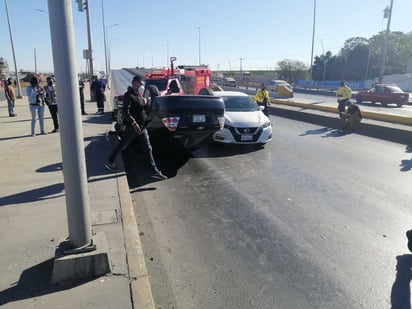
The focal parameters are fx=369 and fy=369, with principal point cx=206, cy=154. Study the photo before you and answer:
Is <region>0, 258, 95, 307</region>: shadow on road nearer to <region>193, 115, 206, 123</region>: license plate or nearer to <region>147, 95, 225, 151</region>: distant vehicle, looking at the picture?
<region>147, 95, 225, 151</region>: distant vehicle

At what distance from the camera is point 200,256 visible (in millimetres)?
4234

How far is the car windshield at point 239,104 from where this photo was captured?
11050 mm

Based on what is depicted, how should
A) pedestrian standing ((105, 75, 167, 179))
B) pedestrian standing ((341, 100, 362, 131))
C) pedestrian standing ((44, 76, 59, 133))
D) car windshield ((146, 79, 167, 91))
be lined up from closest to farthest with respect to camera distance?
pedestrian standing ((105, 75, 167, 179)) → pedestrian standing ((44, 76, 59, 133)) → pedestrian standing ((341, 100, 362, 131)) → car windshield ((146, 79, 167, 91))

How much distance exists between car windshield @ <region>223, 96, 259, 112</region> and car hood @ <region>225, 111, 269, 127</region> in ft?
1.31

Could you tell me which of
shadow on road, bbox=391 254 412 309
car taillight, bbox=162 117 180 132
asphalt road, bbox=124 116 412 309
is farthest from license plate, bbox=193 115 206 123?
shadow on road, bbox=391 254 412 309

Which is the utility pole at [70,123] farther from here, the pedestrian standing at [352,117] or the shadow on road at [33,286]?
the pedestrian standing at [352,117]

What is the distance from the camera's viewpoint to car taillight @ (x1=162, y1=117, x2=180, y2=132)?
25.0ft

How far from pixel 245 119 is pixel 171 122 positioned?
10.1 feet

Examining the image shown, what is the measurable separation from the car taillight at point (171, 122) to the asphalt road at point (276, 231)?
0.98m

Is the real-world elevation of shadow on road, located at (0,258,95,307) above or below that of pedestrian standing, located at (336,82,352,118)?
below

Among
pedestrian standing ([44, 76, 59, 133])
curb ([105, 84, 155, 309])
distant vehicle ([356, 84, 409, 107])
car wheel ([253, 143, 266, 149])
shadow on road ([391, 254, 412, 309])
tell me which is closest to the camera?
curb ([105, 84, 155, 309])

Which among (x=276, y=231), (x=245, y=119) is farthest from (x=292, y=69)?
(x=276, y=231)

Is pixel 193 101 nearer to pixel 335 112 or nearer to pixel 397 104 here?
pixel 335 112

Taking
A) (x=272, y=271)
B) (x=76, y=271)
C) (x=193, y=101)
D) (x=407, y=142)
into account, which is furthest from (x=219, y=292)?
(x=407, y=142)
